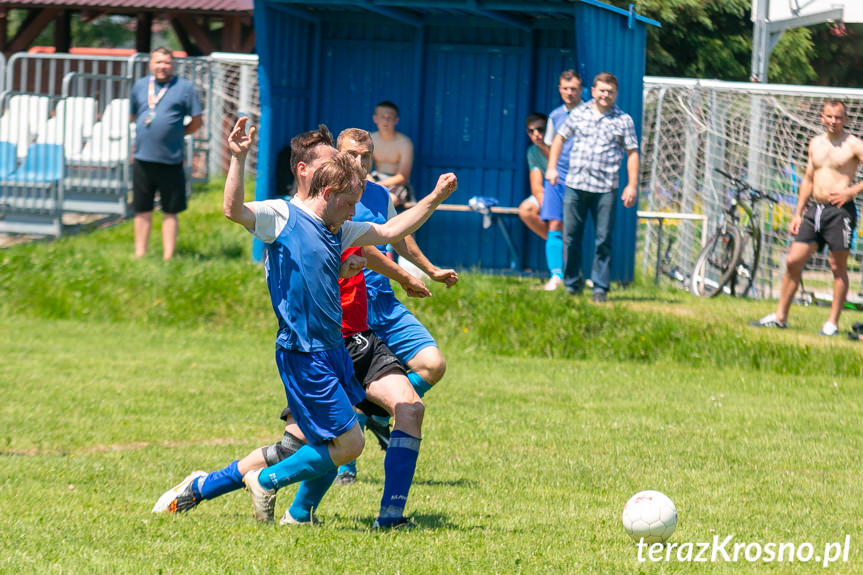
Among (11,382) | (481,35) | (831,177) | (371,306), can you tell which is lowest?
(11,382)

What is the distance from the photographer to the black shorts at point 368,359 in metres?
6.22

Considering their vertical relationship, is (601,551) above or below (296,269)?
below

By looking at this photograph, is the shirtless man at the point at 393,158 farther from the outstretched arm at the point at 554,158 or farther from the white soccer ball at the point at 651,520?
the white soccer ball at the point at 651,520

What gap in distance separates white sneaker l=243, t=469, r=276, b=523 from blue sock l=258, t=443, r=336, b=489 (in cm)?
10

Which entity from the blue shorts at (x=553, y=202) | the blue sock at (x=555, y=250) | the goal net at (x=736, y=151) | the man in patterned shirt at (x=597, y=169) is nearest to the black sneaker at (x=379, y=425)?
the man in patterned shirt at (x=597, y=169)

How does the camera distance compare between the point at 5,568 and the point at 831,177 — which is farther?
the point at 831,177

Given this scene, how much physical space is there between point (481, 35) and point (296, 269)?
9.88m

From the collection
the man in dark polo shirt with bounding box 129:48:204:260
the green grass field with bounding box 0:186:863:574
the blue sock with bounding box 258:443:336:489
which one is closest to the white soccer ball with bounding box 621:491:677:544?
the green grass field with bounding box 0:186:863:574

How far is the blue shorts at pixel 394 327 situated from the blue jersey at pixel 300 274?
3.89 ft

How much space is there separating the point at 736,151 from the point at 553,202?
3295 millimetres

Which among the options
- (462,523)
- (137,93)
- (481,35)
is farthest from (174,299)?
(462,523)

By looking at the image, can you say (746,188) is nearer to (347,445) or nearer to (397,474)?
(397,474)

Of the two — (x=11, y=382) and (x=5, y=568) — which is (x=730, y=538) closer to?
(x=5, y=568)

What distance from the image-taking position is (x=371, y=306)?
662 cm
